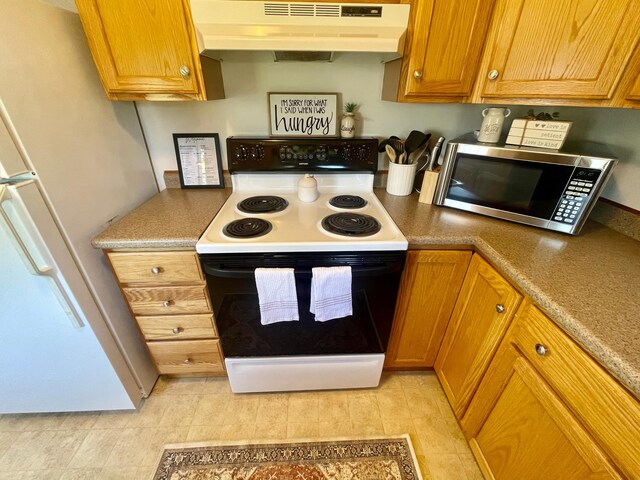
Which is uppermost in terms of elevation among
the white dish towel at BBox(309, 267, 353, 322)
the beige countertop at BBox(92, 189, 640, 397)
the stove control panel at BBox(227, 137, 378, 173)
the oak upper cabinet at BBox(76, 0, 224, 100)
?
the oak upper cabinet at BBox(76, 0, 224, 100)

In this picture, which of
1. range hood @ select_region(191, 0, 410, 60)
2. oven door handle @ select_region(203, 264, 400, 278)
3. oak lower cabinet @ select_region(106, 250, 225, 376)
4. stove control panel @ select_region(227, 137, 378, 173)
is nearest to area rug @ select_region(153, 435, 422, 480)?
oak lower cabinet @ select_region(106, 250, 225, 376)

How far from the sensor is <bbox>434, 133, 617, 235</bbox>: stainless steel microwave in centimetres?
98

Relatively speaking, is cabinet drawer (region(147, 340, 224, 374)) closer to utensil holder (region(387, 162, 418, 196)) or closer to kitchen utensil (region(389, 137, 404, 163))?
utensil holder (region(387, 162, 418, 196))

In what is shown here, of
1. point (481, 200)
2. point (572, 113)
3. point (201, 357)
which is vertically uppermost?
point (572, 113)

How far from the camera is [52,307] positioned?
3.29 ft

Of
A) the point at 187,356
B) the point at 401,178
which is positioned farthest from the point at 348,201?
the point at 187,356

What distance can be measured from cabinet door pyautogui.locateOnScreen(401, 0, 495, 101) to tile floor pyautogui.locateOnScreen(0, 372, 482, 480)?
151cm

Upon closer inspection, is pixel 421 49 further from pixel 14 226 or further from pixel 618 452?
pixel 14 226

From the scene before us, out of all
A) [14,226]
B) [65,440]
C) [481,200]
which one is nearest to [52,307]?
[14,226]

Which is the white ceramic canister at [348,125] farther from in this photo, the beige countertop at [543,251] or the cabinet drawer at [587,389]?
the cabinet drawer at [587,389]

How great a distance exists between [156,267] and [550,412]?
141 cm

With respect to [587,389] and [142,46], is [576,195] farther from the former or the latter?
[142,46]

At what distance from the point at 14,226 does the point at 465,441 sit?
1981 mm

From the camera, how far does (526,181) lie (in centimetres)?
110
